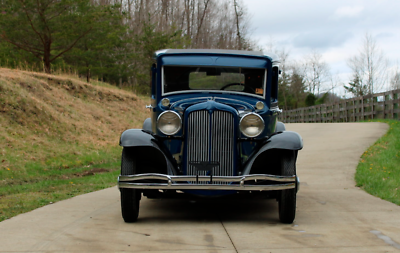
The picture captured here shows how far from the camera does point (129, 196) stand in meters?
5.78

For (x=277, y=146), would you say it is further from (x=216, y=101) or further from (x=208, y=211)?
(x=208, y=211)

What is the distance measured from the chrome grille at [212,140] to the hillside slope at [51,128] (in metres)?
2.99

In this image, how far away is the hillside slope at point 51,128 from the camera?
11.8m

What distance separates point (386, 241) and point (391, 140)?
10.4 m

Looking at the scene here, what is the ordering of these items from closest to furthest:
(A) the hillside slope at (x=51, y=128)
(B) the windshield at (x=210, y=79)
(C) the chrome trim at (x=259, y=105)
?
(C) the chrome trim at (x=259, y=105) < (B) the windshield at (x=210, y=79) < (A) the hillside slope at (x=51, y=128)

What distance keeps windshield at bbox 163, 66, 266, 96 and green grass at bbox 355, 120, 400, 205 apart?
299 cm

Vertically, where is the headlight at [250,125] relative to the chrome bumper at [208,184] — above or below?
above

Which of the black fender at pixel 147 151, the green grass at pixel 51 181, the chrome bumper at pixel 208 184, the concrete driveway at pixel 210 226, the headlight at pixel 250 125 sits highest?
the headlight at pixel 250 125

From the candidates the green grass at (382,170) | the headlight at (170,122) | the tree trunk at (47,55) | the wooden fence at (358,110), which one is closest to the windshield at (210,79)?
the headlight at (170,122)

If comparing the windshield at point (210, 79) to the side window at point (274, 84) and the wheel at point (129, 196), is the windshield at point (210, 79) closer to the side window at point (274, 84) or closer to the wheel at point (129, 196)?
the side window at point (274, 84)

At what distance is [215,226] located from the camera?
5645 millimetres

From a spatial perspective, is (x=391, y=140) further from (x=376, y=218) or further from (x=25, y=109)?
(x=25, y=109)

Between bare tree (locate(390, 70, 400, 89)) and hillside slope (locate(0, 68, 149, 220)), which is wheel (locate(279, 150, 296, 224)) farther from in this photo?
bare tree (locate(390, 70, 400, 89))

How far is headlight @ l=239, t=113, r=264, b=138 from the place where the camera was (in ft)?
19.8
